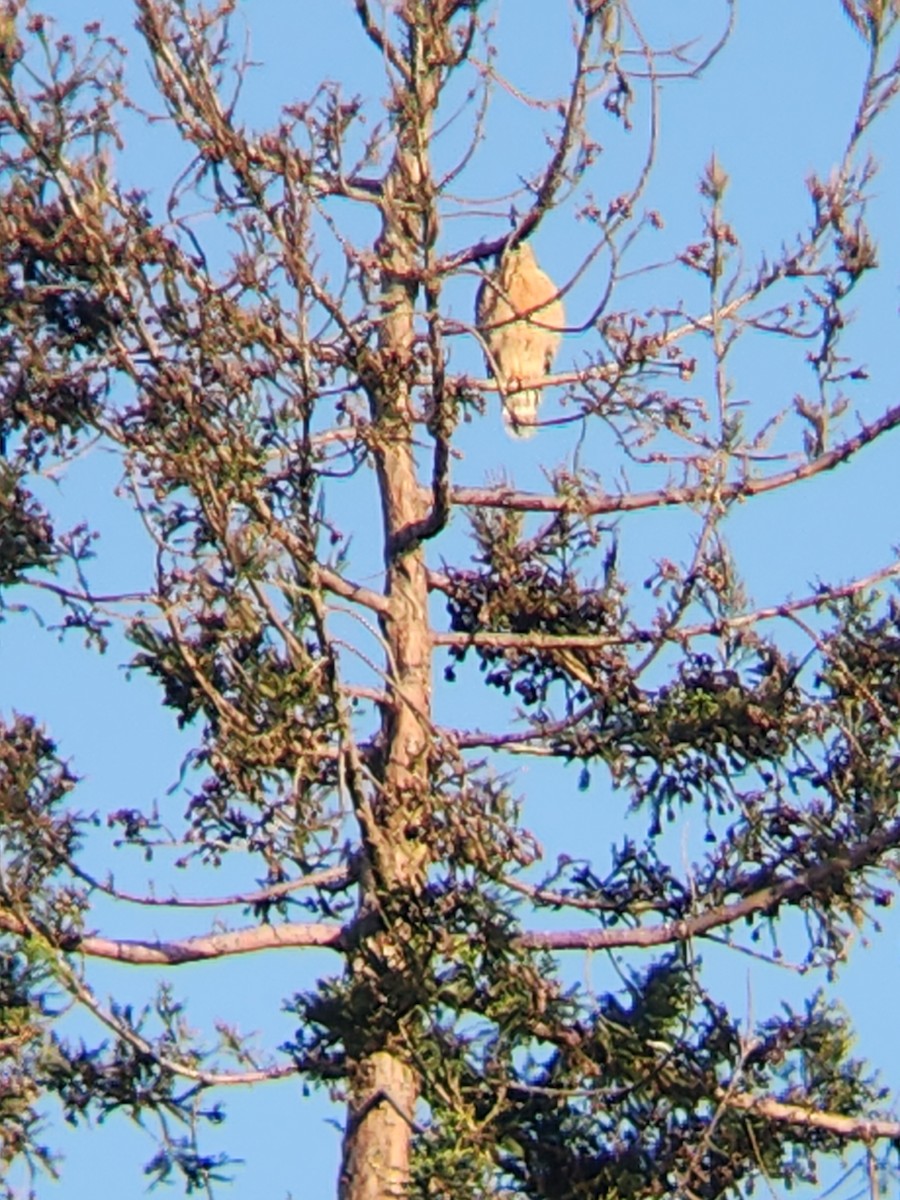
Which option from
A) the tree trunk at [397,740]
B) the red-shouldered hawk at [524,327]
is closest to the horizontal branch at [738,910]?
the tree trunk at [397,740]

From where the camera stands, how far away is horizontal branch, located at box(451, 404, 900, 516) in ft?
29.2

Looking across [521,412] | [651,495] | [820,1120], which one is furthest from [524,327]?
[820,1120]

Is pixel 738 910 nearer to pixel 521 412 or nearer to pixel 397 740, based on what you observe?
pixel 397 740

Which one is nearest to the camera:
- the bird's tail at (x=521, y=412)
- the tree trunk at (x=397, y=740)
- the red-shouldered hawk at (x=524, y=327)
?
the tree trunk at (x=397, y=740)

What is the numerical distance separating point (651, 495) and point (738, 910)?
1.46 metres

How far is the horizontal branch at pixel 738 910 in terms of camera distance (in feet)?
27.5

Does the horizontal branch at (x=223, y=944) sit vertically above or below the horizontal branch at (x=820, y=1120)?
above

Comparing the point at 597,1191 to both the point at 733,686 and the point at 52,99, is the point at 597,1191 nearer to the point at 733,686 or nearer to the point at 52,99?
the point at 733,686

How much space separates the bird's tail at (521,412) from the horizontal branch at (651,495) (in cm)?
25

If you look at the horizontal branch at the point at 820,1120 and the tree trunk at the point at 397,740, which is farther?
the tree trunk at the point at 397,740

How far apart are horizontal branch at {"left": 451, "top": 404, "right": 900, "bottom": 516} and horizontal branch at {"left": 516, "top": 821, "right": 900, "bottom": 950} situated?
3.99ft

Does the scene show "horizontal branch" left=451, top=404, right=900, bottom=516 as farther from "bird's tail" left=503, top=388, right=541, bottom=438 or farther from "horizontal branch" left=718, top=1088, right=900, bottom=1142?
"horizontal branch" left=718, top=1088, right=900, bottom=1142

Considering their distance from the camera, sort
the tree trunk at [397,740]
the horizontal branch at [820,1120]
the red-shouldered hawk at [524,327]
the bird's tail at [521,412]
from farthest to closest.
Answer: the red-shouldered hawk at [524,327], the bird's tail at [521,412], the tree trunk at [397,740], the horizontal branch at [820,1120]

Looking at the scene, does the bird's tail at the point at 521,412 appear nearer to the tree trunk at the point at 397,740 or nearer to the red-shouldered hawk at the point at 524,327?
the red-shouldered hawk at the point at 524,327
